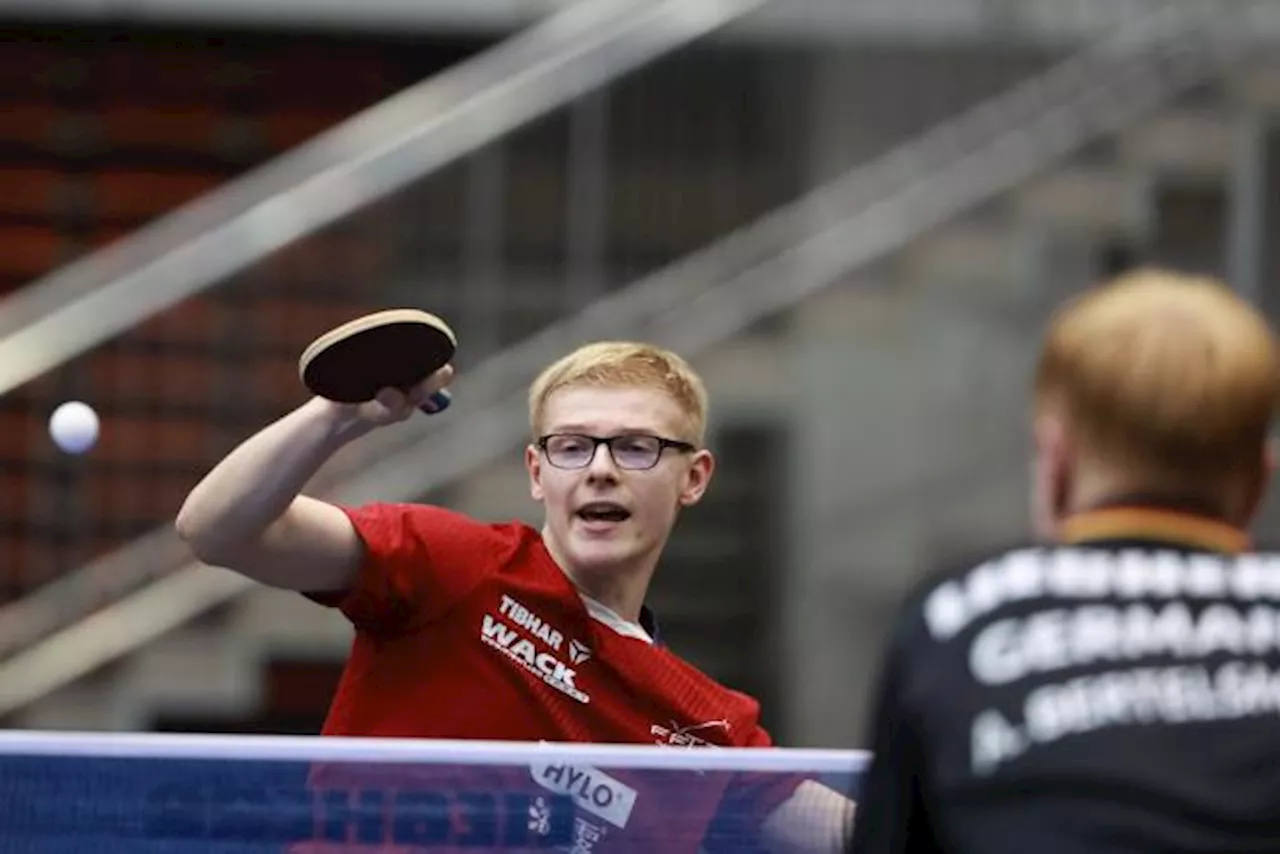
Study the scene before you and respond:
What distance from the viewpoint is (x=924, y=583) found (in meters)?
2.08

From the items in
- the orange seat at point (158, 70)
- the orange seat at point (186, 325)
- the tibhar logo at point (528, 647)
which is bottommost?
the tibhar logo at point (528, 647)

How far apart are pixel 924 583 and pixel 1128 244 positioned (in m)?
6.78

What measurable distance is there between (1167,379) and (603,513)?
1.43 metres

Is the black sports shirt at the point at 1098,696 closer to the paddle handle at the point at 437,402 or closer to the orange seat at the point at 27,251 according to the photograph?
the paddle handle at the point at 437,402

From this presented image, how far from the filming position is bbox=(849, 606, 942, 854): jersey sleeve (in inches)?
80.4

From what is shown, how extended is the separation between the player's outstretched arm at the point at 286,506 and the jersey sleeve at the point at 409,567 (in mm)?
27

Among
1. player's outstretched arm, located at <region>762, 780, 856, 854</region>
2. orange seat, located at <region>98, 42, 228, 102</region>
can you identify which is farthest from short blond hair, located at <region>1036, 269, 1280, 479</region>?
orange seat, located at <region>98, 42, 228, 102</region>

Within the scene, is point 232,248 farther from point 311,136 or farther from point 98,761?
point 98,761

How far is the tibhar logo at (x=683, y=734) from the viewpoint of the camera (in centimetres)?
327

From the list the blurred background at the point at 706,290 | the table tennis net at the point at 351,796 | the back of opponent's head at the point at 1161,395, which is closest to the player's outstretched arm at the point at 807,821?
the table tennis net at the point at 351,796

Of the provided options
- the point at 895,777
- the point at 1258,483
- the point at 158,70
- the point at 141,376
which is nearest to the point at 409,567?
the point at 895,777

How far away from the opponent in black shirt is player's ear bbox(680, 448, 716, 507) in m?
1.41

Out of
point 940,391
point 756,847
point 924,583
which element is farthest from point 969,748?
point 940,391

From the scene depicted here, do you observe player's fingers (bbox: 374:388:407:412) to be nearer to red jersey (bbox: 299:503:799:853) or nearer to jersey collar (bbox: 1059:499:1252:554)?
red jersey (bbox: 299:503:799:853)
